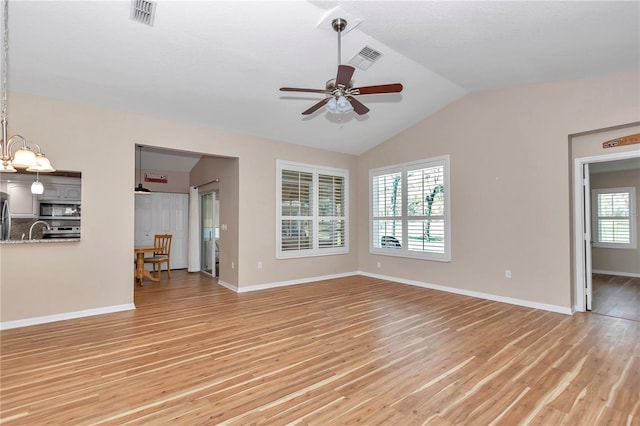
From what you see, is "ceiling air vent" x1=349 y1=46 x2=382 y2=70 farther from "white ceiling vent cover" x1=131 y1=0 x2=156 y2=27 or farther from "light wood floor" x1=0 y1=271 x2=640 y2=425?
"light wood floor" x1=0 y1=271 x2=640 y2=425

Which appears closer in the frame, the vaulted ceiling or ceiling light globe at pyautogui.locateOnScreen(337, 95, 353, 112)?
the vaulted ceiling

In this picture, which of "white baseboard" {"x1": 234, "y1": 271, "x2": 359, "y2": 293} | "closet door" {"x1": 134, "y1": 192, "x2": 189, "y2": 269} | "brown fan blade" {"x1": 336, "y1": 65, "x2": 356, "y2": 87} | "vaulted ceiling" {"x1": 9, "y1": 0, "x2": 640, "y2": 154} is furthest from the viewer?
"closet door" {"x1": 134, "y1": 192, "x2": 189, "y2": 269}

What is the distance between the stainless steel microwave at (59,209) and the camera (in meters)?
3.94

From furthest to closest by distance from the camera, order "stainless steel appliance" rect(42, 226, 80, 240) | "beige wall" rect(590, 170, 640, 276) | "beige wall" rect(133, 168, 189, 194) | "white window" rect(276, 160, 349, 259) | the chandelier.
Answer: "beige wall" rect(133, 168, 189, 194), "beige wall" rect(590, 170, 640, 276), "white window" rect(276, 160, 349, 259), "stainless steel appliance" rect(42, 226, 80, 240), the chandelier

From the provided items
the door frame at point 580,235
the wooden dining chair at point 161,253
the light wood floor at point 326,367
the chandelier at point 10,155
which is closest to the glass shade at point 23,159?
the chandelier at point 10,155

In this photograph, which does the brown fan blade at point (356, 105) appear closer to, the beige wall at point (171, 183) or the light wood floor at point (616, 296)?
the light wood floor at point (616, 296)

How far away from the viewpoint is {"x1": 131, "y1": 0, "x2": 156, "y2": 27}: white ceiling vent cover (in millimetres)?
2742

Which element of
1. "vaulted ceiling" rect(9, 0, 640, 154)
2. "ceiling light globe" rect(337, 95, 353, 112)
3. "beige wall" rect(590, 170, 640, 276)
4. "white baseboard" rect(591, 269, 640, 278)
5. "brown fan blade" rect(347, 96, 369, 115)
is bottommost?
"white baseboard" rect(591, 269, 640, 278)

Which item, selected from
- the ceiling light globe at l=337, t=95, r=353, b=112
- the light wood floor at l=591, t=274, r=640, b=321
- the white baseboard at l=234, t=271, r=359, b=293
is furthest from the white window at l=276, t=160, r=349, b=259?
the light wood floor at l=591, t=274, r=640, b=321

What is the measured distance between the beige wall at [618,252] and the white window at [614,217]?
0.09 metres

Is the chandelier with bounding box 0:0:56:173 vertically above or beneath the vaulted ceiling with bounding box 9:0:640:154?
beneath

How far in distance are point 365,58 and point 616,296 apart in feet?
18.4

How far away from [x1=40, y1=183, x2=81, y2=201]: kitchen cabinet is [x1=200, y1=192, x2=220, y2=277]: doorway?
2.83 meters

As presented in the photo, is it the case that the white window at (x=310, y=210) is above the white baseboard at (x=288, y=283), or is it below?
above
